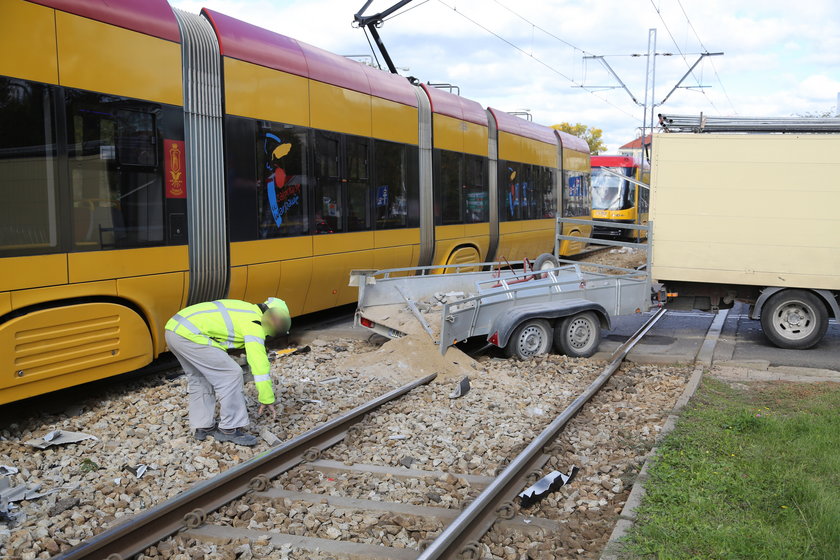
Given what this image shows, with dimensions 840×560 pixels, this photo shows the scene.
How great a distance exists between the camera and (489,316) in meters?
9.33

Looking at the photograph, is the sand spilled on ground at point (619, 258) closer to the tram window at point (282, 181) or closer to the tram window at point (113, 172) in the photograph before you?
the tram window at point (282, 181)

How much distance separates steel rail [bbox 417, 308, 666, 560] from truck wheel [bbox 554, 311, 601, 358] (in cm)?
267

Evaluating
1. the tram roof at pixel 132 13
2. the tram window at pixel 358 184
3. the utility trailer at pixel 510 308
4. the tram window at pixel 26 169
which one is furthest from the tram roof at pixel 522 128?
the tram window at pixel 26 169

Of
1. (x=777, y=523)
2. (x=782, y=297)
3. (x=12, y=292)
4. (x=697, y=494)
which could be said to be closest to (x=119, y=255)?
(x=12, y=292)

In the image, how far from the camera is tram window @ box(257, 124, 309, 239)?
909 cm

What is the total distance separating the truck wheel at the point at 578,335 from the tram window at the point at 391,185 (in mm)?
3537

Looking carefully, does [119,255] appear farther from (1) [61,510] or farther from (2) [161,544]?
(2) [161,544]

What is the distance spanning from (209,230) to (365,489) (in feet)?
13.6

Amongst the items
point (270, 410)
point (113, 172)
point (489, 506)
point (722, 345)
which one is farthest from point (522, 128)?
point (489, 506)

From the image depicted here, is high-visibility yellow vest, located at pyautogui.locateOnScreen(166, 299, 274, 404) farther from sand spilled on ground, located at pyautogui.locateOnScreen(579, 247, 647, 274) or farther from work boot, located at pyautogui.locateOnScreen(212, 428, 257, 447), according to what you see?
sand spilled on ground, located at pyautogui.locateOnScreen(579, 247, 647, 274)

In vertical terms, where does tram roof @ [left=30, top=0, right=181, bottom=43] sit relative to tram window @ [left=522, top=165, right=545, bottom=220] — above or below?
above

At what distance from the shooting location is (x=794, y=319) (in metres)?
10.9

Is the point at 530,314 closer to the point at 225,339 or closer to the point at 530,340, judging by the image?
the point at 530,340

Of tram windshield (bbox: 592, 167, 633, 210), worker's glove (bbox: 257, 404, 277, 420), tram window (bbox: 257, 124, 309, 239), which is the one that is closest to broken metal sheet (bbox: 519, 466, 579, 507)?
worker's glove (bbox: 257, 404, 277, 420)
